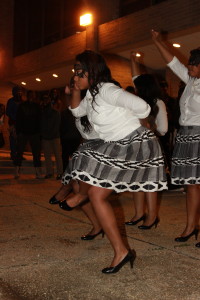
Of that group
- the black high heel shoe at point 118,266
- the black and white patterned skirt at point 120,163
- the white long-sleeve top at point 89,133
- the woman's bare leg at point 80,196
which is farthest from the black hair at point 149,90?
the black high heel shoe at point 118,266

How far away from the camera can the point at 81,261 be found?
3258mm

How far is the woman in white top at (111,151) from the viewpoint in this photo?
3010 mm

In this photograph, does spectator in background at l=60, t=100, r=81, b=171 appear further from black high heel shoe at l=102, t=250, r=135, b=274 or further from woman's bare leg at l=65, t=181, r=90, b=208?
black high heel shoe at l=102, t=250, r=135, b=274

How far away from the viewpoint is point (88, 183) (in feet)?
9.91

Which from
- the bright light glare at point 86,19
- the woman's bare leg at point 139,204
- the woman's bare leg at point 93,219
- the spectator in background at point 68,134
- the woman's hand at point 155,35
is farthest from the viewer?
the bright light glare at point 86,19

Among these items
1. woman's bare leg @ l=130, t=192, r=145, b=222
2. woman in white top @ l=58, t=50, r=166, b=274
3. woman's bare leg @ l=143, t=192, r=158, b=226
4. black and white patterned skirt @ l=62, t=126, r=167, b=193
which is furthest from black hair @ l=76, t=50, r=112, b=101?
woman's bare leg @ l=130, t=192, r=145, b=222

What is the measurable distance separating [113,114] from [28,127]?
5.60m

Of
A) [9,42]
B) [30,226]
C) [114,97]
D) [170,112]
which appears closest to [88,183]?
[114,97]

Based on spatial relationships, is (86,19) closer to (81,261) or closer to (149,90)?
(149,90)

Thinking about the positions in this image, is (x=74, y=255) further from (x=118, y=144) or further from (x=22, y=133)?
(x=22, y=133)

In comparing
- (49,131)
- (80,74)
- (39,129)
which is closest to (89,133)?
(80,74)

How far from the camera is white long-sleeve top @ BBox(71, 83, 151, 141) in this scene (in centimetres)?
306

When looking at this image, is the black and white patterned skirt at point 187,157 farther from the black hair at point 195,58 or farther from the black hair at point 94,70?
the black hair at point 94,70

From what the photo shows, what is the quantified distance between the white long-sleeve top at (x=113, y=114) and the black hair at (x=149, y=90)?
4.91ft
